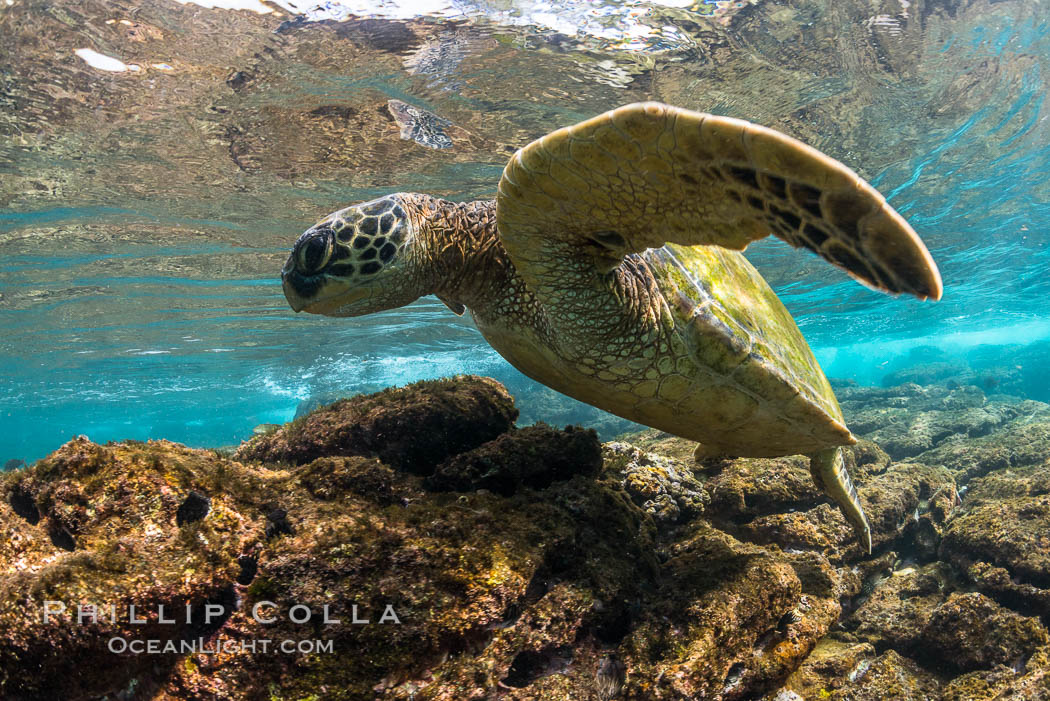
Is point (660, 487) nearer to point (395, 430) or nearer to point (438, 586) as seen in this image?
point (395, 430)

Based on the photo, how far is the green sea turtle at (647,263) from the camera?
5.30 feet

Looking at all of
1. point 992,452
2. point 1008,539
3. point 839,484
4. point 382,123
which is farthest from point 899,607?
point 382,123

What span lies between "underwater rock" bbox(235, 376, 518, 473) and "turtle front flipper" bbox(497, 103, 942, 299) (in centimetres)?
106

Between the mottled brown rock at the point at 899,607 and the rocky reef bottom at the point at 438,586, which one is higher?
the rocky reef bottom at the point at 438,586

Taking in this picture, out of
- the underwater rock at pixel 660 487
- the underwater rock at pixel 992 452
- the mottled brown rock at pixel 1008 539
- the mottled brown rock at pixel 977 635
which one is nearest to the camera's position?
the mottled brown rock at pixel 977 635

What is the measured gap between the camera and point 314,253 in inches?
106

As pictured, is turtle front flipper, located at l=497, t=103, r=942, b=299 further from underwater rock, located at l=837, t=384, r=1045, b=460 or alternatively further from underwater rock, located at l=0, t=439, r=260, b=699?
underwater rock, located at l=837, t=384, r=1045, b=460

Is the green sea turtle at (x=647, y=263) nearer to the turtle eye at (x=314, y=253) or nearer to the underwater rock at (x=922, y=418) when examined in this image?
the turtle eye at (x=314, y=253)

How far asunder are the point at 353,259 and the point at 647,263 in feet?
5.41

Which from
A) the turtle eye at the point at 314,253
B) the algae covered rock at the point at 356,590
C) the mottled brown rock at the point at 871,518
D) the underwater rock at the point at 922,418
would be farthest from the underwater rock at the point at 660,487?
the underwater rock at the point at 922,418

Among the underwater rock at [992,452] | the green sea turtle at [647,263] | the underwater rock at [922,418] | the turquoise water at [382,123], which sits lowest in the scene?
the underwater rock at [922,418]

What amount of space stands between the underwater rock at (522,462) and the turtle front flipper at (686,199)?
0.88m

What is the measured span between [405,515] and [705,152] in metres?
1.75

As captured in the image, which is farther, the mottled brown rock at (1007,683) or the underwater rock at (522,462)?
the underwater rock at (522,462)
